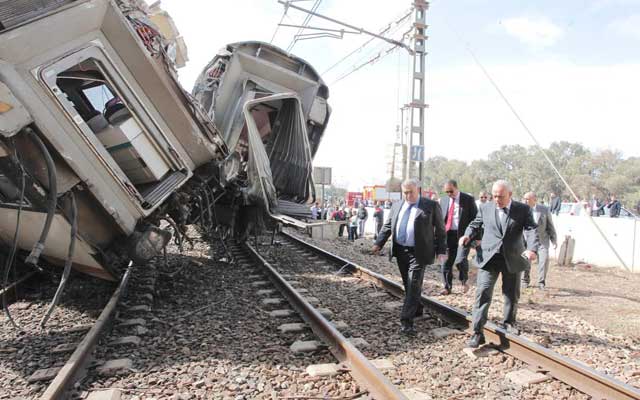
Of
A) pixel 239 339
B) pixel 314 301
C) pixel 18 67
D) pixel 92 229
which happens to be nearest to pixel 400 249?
pixel 314 301

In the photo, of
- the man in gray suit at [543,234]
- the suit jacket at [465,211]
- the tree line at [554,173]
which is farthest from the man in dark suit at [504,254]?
the tree line at [554,173]

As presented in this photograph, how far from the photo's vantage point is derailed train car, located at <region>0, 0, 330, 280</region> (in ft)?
11.9

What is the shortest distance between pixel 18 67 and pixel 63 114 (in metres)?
0.50

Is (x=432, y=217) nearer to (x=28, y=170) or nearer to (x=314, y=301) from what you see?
(x=314, y=301)

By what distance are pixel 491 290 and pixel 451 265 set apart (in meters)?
2.17

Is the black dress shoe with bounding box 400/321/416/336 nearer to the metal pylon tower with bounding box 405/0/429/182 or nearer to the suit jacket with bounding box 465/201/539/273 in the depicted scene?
the suit jacket with bounding box 465/201/539/273

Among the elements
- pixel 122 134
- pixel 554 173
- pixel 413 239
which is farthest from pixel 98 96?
pixel 554 173

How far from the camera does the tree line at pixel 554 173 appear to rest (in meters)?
55.7

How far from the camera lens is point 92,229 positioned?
4.48m

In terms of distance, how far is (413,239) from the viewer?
4754 mm

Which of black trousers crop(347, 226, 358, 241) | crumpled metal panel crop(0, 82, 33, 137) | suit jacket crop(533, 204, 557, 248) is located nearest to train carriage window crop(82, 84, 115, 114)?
crumpled metal panel crop(0, 82, 33, 137)

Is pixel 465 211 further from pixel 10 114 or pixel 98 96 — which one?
pixel 10 114

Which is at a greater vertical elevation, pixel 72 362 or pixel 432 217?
pixel 432 217

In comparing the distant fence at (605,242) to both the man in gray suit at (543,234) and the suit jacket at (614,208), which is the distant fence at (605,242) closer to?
the man in gray suit at (543,234)
